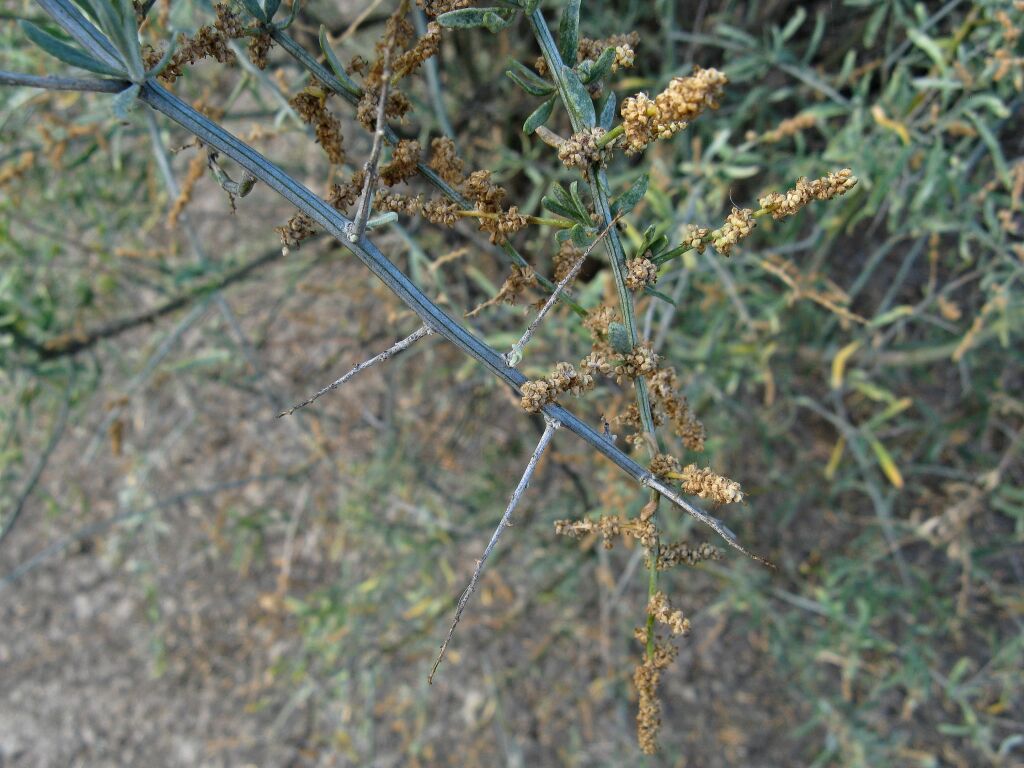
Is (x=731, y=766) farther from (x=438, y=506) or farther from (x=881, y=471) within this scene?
(x=438, y=506)

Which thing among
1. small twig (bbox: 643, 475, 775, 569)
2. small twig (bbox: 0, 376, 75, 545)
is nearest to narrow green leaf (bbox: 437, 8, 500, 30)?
small twig (bbox: 643, 475, 775, 569)

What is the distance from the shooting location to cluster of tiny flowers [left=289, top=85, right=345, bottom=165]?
0.56 m

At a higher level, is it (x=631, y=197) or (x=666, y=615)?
(x=631, y=197)

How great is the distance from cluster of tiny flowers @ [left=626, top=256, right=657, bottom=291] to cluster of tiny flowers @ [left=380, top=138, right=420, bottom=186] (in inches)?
6.3

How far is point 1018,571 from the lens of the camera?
1.75 metres

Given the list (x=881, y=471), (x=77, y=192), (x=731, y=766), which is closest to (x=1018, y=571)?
(x=881, y=471)

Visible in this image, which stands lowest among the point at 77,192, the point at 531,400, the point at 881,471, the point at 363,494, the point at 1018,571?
the point at 531,400

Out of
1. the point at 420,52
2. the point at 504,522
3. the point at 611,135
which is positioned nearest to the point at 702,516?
the point at 504,522

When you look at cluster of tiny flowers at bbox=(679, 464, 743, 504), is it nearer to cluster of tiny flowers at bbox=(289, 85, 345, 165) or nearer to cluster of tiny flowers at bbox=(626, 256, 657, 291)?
cluster of tiny flowers at bbox=(626, 256, 657, 291)

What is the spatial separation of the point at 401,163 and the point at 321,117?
0.26 ft

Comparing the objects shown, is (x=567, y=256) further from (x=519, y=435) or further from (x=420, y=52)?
(x=519, y=435)

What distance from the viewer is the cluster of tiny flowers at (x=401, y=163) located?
1.74 ft

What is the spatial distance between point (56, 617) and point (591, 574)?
1.67 meters

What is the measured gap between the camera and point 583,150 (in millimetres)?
503
